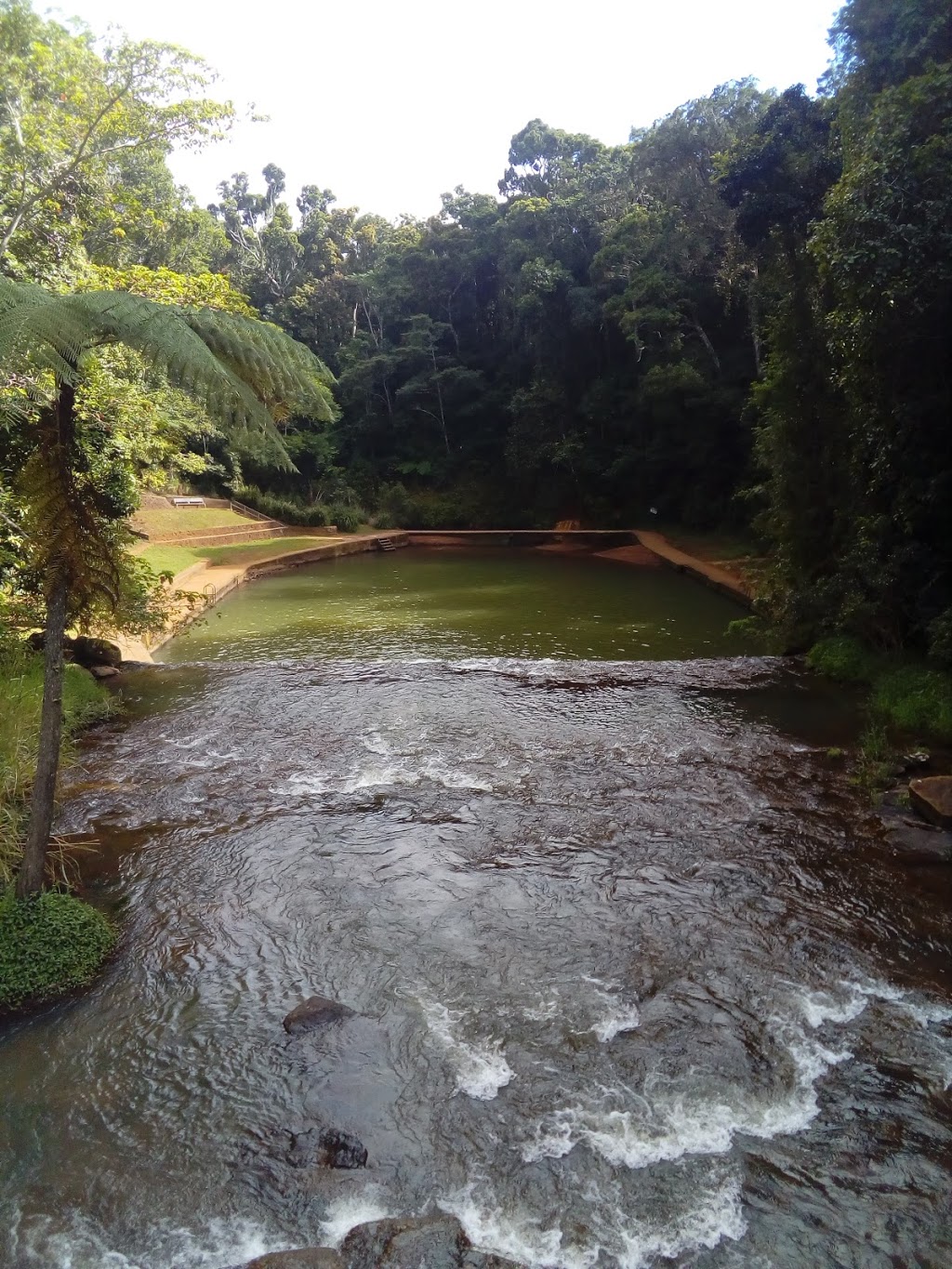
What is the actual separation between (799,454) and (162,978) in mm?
10194

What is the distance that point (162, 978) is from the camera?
467 cm

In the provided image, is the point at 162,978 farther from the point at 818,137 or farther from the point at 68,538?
the point at 818,137

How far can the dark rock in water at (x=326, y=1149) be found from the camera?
3428 millimetres

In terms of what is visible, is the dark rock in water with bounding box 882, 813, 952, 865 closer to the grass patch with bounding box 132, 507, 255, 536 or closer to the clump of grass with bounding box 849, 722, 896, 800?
the clump of grass with bounding box 849, 722, 896, 800

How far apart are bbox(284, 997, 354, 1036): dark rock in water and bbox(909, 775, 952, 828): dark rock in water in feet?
15.5

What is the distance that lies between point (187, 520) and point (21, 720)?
73.5 ft

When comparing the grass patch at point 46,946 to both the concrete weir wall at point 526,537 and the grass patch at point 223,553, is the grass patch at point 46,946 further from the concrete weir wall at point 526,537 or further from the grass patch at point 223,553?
the concrete weir wall at point 526,537

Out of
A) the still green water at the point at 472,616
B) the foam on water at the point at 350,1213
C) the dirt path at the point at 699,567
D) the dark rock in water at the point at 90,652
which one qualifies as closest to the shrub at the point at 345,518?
the still green water at the point at 472,616

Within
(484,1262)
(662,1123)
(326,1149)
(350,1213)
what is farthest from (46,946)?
(662,1123)

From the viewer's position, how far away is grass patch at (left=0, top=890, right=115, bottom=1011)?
441cm

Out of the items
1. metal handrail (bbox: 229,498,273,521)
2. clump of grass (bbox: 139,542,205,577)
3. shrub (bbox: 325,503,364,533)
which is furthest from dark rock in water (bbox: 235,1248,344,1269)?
metal handrail (bbox: 229,498,273,521)

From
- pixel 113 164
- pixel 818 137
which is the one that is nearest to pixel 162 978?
pixel 818 137

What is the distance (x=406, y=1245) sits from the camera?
2.97 meters

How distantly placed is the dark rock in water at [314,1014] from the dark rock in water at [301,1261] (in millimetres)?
1378
